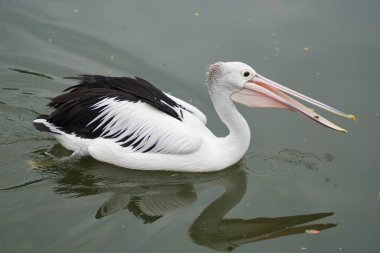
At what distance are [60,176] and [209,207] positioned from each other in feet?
4.66

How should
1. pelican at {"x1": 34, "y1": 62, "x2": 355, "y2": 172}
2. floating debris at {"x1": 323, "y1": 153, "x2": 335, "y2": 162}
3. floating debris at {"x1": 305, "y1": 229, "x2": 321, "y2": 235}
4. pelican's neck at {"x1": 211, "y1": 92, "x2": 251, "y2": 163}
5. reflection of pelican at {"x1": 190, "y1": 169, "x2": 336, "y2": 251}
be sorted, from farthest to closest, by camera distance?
floating debris at {"x1": 323, "y1": 153, "x2": 335, "y2": 162}
pelican's neck at {"x1": 211, "y1": 92, "x2": 251, "y2": 163}
pelican at {"x1": 34, "y1": 62, "x2": 355, "y2": 172}
floating debris at {"x1": 305, "y1": 229, "x2": 321, "y2": 235}
reflection of pelican at {"x1": 190, "y1": 169, "x2": 336, "y2": 251}

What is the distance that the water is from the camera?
4812 mm

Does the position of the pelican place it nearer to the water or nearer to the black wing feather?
the black wing feather

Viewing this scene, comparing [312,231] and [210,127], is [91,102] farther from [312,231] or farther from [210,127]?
[312,231]

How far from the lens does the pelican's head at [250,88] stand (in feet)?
17.3

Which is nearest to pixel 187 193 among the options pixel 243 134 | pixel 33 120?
pixel 243 134

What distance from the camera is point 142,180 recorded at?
5.32 meters

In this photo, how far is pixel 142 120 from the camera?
533 centimetres

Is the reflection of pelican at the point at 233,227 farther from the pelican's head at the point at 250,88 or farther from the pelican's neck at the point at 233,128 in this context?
the pelican's head at the point at 250,88

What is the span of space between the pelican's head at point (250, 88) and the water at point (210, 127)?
67 centimetres

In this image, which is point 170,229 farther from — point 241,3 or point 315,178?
point 241,3

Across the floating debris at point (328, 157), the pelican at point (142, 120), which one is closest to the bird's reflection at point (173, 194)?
the pelican at point (142, 120)

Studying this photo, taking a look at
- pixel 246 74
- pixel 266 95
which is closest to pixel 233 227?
pixel 266 95

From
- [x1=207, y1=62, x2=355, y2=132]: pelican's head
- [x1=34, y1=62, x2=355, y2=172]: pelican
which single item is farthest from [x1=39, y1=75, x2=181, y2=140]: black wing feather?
[x1=207, y1=62, x2=355, y2=132]: pelican's head
